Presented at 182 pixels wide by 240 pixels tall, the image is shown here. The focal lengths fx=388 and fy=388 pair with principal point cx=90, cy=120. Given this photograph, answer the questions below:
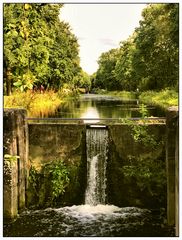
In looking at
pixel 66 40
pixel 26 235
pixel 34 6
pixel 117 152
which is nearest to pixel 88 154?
pixel 117 152

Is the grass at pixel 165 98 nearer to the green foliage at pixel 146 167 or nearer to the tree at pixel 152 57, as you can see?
the tree at pixel 152 57

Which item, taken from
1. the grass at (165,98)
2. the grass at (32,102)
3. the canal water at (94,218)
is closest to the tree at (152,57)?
the grass at (165,98)

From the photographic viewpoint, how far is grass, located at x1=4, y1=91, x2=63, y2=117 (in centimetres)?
1302

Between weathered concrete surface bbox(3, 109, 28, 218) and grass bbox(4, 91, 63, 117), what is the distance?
3900 mm

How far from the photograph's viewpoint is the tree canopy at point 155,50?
1193cm

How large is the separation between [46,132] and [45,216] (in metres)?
1.99

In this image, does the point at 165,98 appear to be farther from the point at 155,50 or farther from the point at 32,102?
the point at 32,102

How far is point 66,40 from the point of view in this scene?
2502 cm

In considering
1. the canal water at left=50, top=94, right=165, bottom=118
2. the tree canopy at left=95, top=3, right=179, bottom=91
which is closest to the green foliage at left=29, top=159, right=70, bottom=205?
the tree canopy at left=95, top=3, right=179, bottom=91

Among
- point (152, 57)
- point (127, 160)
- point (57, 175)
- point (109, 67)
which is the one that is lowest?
point (57, 175)

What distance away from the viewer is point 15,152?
328 inches

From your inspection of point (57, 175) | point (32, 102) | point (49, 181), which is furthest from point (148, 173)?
point (32, 102)

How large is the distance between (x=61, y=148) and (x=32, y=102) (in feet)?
21.1

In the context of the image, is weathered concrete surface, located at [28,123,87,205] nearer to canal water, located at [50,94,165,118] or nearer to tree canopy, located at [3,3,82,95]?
tree canopy, located at [3,3,82,95]
